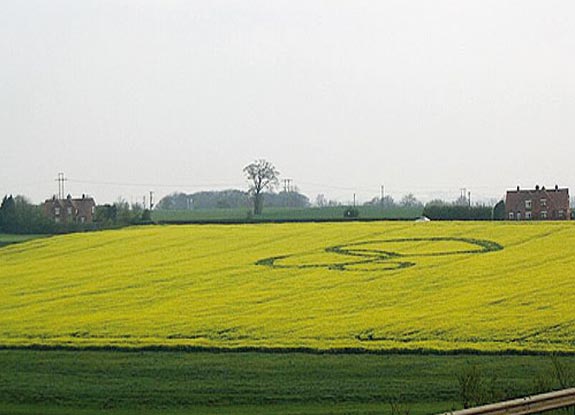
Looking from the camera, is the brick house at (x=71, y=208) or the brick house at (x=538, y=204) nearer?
the brick house at (x=538, y=204)

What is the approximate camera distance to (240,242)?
5325cm

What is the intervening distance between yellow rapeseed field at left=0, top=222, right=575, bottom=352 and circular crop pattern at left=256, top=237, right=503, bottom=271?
9cm

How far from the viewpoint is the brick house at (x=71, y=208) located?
95.5 meters

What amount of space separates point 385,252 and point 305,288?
957 centimetres

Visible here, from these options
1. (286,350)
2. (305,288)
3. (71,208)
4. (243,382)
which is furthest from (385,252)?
(71,208)

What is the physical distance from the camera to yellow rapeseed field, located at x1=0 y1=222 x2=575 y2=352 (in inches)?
1154

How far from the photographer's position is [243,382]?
2302 centimetres

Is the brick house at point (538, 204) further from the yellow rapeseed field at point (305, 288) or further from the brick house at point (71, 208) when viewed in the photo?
the brick house at point (71, 208)

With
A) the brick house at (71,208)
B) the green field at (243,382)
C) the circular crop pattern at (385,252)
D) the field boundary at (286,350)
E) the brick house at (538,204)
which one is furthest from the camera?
the brick house at (71,208)

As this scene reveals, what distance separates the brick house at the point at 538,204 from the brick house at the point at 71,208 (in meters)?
37.4

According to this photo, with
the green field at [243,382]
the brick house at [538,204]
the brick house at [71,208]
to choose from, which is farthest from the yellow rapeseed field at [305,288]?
the brick house at [71,208]

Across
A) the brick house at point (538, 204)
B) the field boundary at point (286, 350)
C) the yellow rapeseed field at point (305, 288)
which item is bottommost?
the field boundary at point (286, 350)

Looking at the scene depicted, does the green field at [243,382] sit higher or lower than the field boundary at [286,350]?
lower

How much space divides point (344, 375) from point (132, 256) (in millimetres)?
28813
